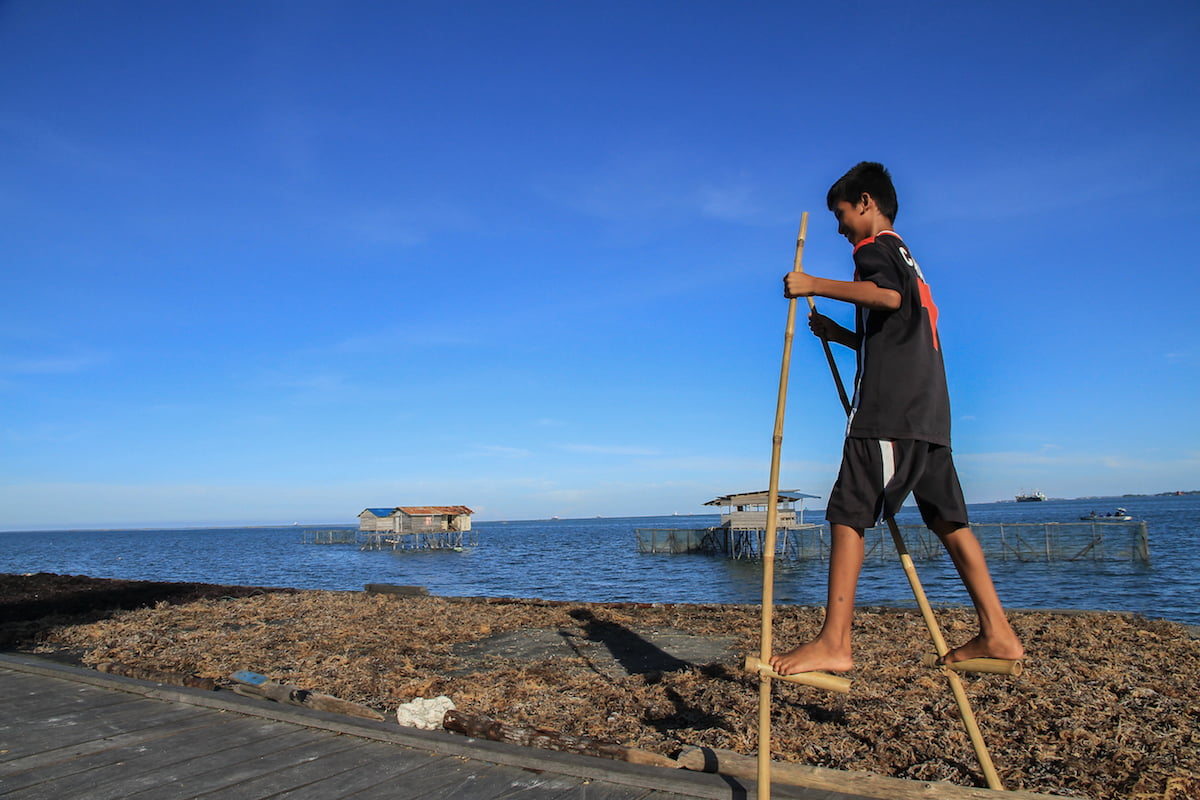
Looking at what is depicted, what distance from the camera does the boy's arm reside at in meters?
2.51

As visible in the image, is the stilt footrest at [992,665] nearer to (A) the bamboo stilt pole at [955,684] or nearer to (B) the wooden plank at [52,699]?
(A) the bamboo stilt pole at [955,684]

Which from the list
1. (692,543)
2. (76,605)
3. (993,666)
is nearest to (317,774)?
(993,666)

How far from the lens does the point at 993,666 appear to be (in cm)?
249

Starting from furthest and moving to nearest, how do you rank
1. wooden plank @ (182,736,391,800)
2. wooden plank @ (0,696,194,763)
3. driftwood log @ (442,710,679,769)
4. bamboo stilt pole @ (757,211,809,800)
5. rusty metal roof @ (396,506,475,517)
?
rusty metal roof @ (396,506,475,517) → wooden plank @ (0,696,194,763) → driftwood log @ (442,710,679,769) → wooden plank @ (182,736,391,800) → bamboo stilt pole @ (757,211,809,800)

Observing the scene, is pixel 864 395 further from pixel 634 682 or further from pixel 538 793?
pixel 634 682

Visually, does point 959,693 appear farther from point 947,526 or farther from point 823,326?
point 823,326

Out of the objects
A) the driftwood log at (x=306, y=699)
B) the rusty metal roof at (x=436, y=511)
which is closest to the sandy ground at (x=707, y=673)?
the driftwood log at (x=306, y=699)

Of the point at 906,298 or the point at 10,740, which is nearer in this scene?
the point at 906,298

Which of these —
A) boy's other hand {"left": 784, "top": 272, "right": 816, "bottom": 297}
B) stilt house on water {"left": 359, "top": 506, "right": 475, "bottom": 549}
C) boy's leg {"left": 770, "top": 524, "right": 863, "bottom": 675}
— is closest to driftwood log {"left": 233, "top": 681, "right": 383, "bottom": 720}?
Result: boy's leg {"left": 770, "top": 524, "right": 863, "bottom": 675}

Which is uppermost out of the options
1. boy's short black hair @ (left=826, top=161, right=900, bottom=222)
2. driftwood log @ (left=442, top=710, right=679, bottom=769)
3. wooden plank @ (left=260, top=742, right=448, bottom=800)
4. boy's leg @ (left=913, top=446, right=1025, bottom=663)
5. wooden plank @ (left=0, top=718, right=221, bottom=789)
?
boy's short black hair @ (left=826, top=161, right=900, bottom=222)

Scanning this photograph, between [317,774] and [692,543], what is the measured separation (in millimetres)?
60508

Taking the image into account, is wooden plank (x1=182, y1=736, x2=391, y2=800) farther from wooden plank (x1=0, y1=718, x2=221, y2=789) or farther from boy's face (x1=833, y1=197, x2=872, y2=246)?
boy's face (x1=833, y1=197, x2=872, y2=246)

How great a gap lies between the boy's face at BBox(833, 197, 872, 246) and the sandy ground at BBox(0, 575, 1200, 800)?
2.43 m

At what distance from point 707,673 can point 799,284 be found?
4.05 metres
